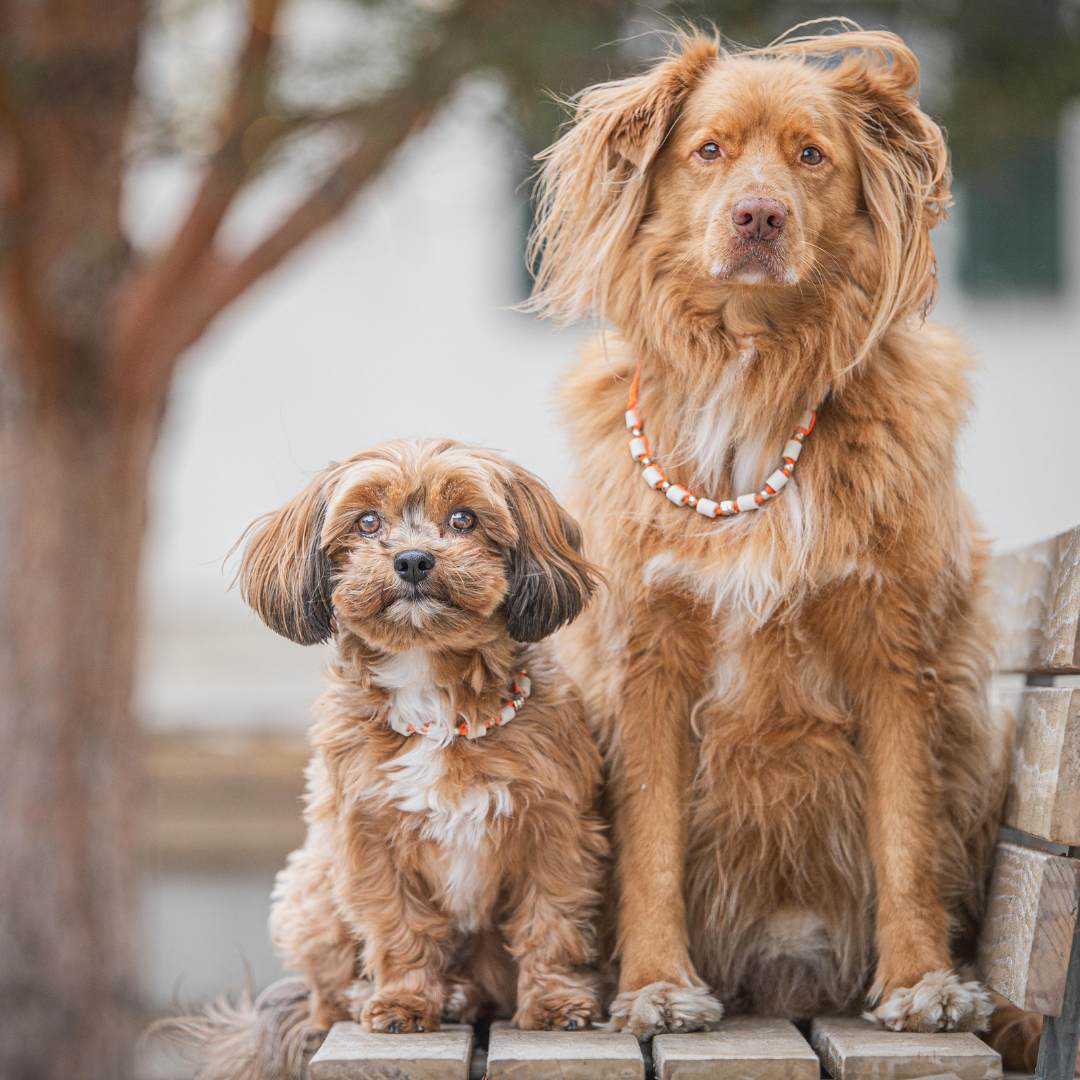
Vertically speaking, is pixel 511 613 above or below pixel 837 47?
below

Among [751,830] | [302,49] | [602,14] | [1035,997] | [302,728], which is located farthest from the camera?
[302,728]

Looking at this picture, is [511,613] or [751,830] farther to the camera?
[751,830]

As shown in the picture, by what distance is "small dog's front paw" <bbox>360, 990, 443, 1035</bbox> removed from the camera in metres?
2.37

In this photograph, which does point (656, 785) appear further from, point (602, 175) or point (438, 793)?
point (602, 175)

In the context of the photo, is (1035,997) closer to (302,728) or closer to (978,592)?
(978,592)

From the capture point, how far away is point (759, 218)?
2.35 m

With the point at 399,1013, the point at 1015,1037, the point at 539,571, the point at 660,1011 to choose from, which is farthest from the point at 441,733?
the point at 1015,1037

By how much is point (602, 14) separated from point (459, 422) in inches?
153

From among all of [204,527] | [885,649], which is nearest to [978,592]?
[885,649]

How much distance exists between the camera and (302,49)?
506 centimetres

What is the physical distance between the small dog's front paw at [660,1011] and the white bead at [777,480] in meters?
0.92

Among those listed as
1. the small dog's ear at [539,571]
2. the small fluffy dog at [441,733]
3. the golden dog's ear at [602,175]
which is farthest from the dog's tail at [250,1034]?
the golden dog's ear at [602,175]

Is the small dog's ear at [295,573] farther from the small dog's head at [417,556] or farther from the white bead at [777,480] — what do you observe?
the white bead at [777,480]

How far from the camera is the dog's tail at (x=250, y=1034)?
259 cm
